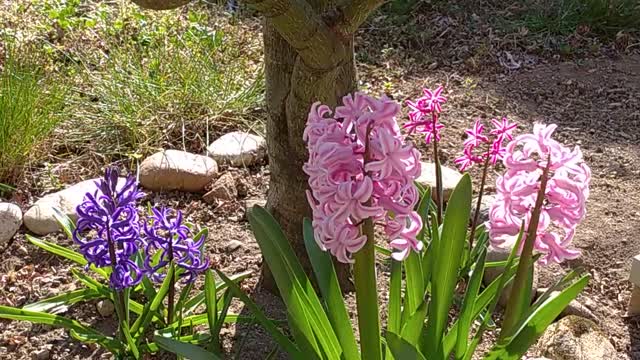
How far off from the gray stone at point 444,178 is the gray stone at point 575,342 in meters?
0.83

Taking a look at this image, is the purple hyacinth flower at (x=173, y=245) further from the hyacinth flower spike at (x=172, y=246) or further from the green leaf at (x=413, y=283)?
the green leaf at (x=413, y=283)

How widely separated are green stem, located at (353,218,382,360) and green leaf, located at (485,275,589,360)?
0.27 metres

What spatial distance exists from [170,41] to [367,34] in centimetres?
122

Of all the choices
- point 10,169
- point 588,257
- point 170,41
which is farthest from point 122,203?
point 170,41

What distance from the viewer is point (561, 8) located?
5023 mm

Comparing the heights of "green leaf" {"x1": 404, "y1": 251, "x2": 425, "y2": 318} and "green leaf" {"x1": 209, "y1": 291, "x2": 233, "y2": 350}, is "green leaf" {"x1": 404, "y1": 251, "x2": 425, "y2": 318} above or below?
above

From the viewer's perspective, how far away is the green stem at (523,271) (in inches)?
63.8

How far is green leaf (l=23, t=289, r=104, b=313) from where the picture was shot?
8.50ft

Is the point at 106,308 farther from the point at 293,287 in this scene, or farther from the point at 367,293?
the point at 367,293

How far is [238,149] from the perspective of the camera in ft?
12.0

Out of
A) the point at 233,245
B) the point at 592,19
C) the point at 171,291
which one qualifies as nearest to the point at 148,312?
the point at 171,291

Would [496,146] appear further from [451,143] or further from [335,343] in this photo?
[451,143]

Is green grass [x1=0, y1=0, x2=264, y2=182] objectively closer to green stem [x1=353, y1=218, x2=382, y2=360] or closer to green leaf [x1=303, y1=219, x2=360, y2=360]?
green leaf [x1=303, y1=219, x2=360, y2=360]

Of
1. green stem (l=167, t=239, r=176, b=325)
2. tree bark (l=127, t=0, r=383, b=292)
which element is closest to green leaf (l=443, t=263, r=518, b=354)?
tree bark (l=127, t=0, r=383, b=292)
